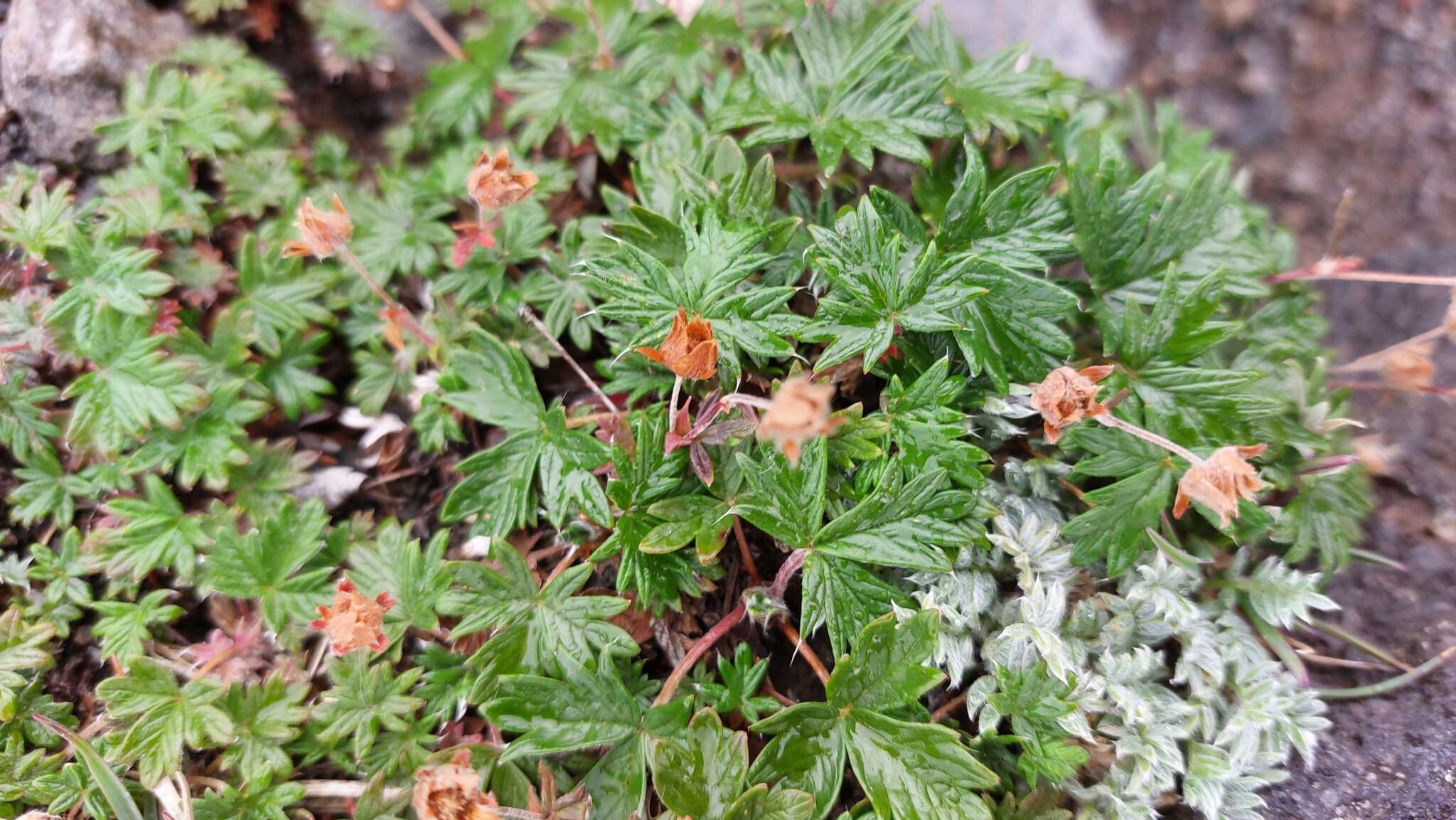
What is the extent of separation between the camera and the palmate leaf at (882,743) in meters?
1.66

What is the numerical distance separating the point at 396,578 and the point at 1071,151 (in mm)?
2094

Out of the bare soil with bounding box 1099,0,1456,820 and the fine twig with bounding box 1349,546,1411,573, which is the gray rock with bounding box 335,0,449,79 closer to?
the bare soil with bounding box 1099,0,1456,820

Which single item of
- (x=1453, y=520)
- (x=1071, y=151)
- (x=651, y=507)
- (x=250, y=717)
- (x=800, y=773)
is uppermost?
(x=1071, y=151)

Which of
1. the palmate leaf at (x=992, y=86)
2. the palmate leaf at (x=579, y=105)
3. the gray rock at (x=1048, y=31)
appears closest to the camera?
the palmate leaf at (x=992, y=86)

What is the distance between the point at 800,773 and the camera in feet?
5.71

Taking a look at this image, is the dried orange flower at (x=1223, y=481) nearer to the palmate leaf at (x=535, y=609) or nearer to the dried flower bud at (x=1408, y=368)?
the dried flower bud at (x=1408, y=368)

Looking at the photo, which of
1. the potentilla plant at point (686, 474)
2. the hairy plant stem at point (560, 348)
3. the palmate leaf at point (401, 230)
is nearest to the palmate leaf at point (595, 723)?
the potentilla plant at point (686, 474)

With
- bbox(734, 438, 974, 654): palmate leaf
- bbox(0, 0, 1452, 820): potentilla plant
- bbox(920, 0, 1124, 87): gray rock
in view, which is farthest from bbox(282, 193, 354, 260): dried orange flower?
bbox(920, 0, 1124, 87): gray rock

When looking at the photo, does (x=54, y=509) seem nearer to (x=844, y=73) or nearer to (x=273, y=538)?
(x=273, y=538)

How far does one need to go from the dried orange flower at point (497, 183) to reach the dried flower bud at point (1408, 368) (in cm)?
224

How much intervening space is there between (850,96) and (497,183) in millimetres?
865

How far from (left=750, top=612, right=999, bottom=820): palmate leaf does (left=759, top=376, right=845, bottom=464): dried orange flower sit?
0.52 meters

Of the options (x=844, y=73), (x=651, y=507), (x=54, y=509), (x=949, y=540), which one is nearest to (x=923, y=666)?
(x=949, y=540)

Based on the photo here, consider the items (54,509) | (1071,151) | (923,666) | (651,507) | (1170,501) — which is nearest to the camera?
(923,666)
